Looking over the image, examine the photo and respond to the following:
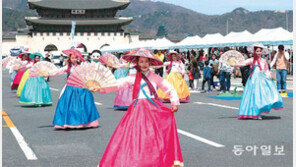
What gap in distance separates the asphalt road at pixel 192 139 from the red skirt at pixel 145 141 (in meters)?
0.91

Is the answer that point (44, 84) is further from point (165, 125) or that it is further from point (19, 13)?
point (19, 13)

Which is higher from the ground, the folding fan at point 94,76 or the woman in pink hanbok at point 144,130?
the folding fan at point 94,76

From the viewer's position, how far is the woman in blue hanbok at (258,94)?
11.1m

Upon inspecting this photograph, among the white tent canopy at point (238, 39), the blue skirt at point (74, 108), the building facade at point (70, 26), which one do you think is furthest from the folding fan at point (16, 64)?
A: the building facade at point (70, 26)

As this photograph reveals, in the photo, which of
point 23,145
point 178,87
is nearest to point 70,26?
point 178,87

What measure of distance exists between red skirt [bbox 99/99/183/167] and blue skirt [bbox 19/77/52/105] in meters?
9.39

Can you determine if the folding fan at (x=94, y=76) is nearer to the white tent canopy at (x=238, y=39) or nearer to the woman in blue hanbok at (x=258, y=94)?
the woman in blue hanbok at (x=258, y=94)

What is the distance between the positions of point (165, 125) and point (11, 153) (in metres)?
2.79

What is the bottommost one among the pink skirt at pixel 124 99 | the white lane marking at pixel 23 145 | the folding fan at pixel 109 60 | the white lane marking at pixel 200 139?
the white lane marking at pixel 23 145

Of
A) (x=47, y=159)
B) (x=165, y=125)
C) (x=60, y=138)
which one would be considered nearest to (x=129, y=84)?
(x=165, y=125)

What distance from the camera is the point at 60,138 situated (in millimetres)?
9156

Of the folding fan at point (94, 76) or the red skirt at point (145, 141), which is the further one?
the folding fan at point (94, 76)

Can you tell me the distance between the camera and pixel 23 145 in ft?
27.8

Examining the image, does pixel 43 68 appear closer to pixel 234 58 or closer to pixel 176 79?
pixel 234 58
